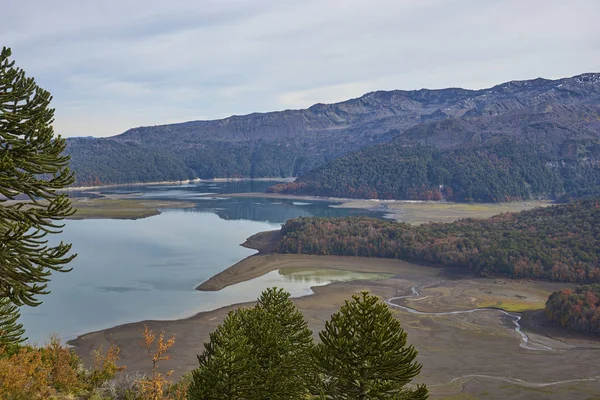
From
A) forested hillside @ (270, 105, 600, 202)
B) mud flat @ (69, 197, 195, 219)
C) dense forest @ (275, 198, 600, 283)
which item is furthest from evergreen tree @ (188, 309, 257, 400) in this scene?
forested hillside @ (270, 105, 600, 202)

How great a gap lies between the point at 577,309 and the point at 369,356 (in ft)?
108

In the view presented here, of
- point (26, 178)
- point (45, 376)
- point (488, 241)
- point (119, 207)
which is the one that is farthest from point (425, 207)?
point (26, 178)

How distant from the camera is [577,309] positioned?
1583 inches

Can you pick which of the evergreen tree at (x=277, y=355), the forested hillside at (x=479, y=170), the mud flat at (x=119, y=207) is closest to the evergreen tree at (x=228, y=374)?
the evergreen tree at (x=277, y=355)

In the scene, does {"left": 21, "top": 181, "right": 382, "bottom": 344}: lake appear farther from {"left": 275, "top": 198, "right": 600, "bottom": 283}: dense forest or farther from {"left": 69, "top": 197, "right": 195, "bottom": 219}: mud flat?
{"left": 275, "top": 198, "right": 600, "bottom": 283}: dense forest

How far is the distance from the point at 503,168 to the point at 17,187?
168 meters

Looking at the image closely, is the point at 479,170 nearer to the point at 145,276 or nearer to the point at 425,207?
the point at 425,207

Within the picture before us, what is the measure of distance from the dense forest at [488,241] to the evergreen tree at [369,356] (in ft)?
157

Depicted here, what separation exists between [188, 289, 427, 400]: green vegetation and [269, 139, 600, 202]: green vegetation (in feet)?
456

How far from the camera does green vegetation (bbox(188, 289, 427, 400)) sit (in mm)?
13180

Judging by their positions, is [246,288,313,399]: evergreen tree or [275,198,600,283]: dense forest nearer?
[246,288,313,399]: evergreen tree

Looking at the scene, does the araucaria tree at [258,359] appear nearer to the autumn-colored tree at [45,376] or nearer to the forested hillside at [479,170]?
the autumn-colored tree at [45,376]

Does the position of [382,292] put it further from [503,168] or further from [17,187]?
[503,168]

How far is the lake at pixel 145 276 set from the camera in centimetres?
4100
